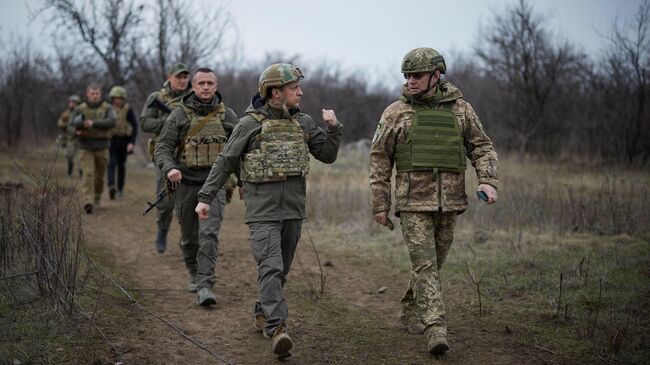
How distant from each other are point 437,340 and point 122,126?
981cm

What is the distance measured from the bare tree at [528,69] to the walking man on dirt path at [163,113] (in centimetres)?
1348

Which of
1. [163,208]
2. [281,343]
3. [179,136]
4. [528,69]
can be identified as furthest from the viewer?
[528,69]

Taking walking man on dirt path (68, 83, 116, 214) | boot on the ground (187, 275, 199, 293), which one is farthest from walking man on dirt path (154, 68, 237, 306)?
walking man on dirt path (68, 83, 116, 214)

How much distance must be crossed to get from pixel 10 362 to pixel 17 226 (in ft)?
8.02

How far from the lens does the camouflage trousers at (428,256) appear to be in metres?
4.68

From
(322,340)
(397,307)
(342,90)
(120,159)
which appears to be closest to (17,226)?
(322,340)

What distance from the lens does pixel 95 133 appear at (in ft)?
37.1

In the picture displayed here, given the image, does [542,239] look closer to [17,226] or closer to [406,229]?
[406,229]

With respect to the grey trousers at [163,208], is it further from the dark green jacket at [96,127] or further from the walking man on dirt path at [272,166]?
the dark green jacket at [96,127]

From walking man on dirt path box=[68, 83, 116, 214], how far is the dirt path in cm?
278

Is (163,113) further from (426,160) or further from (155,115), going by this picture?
(426,160)

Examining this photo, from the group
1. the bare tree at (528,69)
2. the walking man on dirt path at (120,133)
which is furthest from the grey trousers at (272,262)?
the bare tree at (528,69)

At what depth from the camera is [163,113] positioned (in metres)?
8.15

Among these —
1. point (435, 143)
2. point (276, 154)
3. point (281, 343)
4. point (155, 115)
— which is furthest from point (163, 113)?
point (281, 343)
